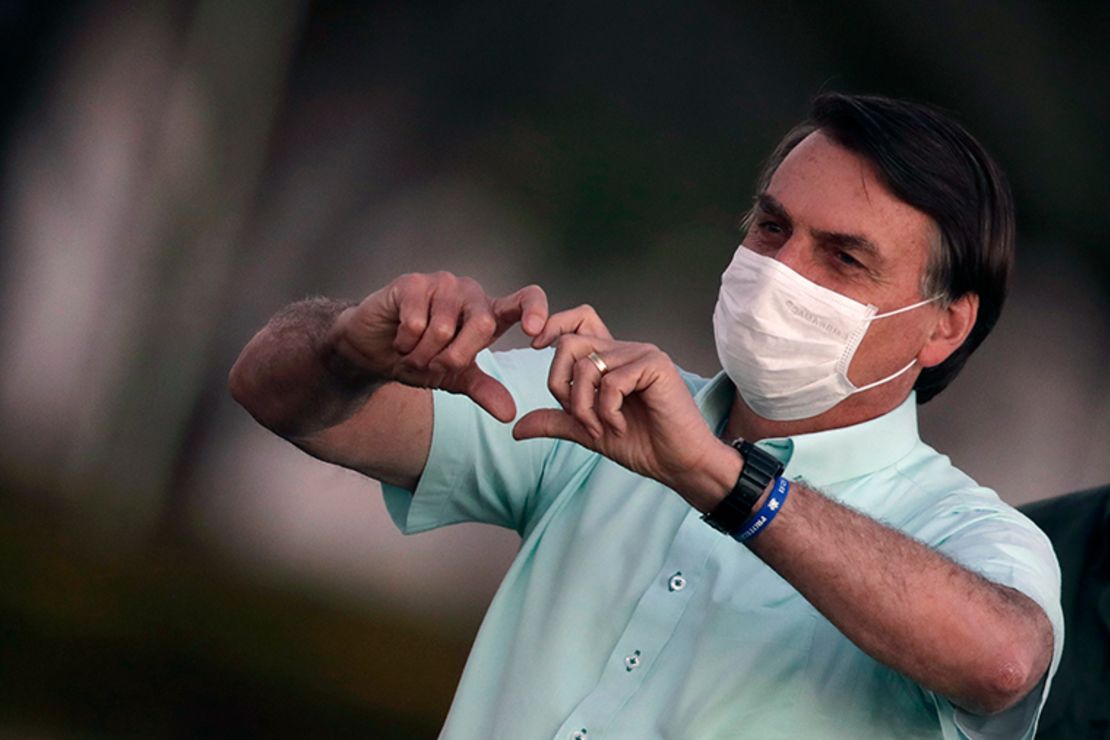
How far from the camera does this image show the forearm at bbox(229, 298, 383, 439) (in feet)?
5.74


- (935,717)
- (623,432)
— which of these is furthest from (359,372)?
(935,717)

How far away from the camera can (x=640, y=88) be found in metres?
3.70

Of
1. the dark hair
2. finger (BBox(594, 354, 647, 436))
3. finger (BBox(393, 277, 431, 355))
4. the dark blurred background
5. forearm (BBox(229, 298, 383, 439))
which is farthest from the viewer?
the dark blurred background

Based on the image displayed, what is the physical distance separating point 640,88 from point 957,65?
2.81 feet

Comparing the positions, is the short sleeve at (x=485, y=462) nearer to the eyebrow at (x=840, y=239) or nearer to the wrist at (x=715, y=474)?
the eyebrow at (x=840, y=239)

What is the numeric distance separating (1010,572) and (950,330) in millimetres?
612

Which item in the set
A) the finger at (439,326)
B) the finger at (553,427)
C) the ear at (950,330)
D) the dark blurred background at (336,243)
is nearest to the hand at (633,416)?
the finger at (553,427)

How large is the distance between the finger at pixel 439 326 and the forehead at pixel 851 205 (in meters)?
0.60

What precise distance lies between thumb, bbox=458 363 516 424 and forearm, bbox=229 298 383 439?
16 centimetres

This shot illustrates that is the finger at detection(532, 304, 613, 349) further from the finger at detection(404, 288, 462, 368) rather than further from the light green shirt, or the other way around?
the light green shirt

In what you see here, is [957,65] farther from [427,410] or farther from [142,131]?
[427,410]

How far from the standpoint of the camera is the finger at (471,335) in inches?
59.9

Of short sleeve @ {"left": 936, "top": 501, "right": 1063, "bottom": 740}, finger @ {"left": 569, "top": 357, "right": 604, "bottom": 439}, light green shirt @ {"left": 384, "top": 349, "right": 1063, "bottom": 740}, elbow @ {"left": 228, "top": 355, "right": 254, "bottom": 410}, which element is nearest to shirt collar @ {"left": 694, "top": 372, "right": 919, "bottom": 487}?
light green shirt @ {"left": 384, "top": 349, "right": 1063, "bottom": 740}

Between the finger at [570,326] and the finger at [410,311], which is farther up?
the finger at [570,326]
